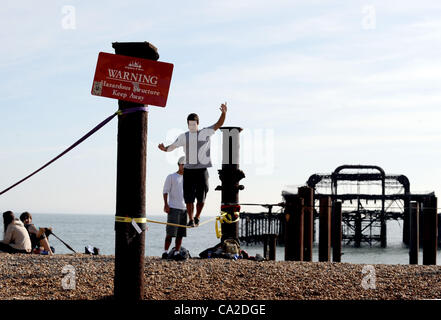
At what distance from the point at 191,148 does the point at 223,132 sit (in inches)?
90.8

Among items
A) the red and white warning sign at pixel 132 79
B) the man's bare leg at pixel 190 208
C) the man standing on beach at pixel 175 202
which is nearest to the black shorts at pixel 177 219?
the man standing on beach at pixel 175 202

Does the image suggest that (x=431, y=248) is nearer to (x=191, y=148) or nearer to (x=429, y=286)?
(x=429, y=286)

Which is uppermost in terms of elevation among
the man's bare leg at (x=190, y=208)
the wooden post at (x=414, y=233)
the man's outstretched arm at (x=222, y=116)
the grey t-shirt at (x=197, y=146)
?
the man's outstretched arm at (x=222, y=116)

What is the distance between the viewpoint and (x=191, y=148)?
904cm

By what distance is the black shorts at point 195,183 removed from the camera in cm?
927

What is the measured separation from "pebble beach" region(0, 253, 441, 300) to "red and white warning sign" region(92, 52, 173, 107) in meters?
2.41

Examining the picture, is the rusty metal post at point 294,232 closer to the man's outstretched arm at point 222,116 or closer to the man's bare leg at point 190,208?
the man's bare leg at point 190,208

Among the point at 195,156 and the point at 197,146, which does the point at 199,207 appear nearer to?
the point at 195,156

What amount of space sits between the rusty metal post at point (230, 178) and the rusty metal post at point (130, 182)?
201 inches

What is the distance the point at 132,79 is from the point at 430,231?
474 inches

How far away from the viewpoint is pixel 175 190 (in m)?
10.4

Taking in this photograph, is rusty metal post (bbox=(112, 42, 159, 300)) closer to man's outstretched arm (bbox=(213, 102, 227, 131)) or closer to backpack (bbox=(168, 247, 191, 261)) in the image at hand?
man's outstretched arm (bbox=(213, 102, 227, 131))

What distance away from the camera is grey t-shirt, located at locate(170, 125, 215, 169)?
29.5ft
